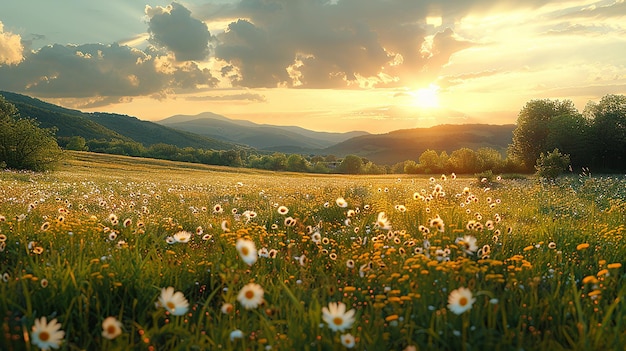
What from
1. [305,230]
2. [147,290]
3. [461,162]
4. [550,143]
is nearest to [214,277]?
[147,290]

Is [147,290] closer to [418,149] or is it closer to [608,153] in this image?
[608,153]

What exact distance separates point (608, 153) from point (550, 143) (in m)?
7.87

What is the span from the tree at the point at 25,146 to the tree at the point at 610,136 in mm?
67161

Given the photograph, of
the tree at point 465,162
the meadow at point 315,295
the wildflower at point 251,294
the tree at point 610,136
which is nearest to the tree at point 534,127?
the tree at point 610,136

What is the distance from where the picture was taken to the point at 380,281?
4676 millimetres

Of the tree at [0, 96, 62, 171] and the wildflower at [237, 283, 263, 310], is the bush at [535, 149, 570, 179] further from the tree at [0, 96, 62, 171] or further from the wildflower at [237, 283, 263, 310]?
the tree at [0, 96, 62, 171]

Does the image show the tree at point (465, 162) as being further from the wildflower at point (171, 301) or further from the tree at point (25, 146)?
the wildflower at point (171, 301)

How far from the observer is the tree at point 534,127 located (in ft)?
224

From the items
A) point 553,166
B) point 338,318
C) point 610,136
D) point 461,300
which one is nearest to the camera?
point 338,318

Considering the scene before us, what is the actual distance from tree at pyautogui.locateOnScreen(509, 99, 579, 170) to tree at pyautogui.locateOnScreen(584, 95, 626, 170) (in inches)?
196

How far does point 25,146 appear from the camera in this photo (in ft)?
108

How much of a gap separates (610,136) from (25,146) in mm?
69845

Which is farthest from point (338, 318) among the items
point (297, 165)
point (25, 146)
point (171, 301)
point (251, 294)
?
point (297, 165)

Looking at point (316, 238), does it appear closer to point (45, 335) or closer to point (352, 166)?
point (45, 335)
